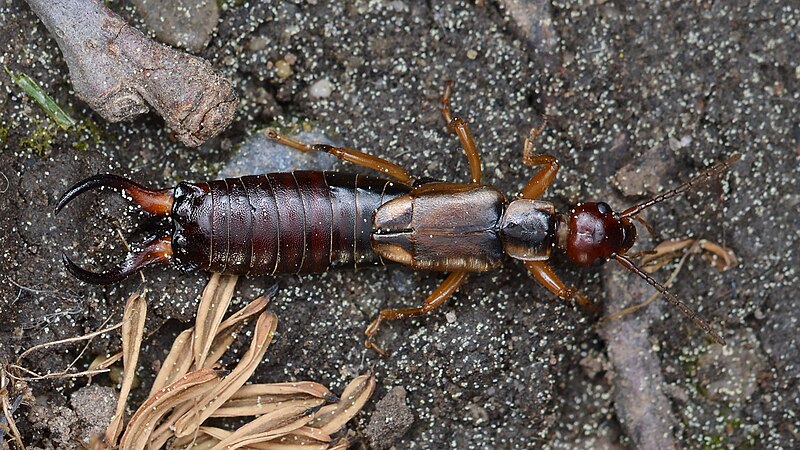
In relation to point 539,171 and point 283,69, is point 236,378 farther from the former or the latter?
point 539,171

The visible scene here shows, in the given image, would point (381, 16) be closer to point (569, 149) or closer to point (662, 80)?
point (569, 149)

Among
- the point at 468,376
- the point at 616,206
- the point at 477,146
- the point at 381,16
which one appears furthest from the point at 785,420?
the point at 381,16

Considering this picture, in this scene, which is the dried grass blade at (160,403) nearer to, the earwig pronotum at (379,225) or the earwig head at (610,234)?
the earwig pronotum at (379,225)

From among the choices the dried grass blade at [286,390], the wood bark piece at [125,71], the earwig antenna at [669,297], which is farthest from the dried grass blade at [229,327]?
the earwig antenna at [669,297]

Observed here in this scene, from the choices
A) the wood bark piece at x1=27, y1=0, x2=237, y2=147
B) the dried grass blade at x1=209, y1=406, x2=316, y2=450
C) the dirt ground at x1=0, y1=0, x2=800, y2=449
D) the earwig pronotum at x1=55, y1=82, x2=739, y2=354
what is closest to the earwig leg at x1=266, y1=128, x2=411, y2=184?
the earwig pronotum at x1=55, y1=82, x2=739, y2=354

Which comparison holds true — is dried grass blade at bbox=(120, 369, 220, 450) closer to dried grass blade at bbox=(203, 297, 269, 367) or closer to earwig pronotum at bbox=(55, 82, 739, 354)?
dried grass blade at bbox=(203, 297, 269, 367)

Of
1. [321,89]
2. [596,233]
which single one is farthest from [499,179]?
[321,89]
